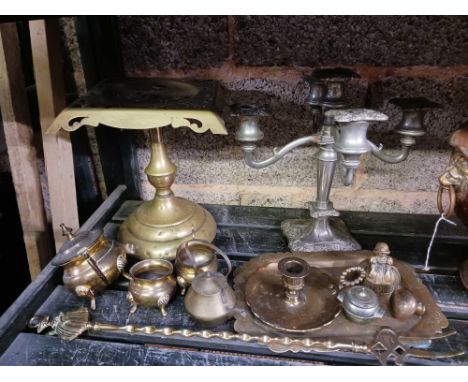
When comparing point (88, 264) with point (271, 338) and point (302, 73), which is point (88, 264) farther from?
point (302, 73)

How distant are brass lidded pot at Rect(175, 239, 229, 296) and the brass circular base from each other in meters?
0.05

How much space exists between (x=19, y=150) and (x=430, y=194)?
127 centimetres

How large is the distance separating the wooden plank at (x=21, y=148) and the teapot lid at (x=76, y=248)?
405mm

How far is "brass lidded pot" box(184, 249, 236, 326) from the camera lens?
0.81 metres

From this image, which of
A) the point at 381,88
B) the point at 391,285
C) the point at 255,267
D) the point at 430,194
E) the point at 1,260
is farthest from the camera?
the point at 1,260

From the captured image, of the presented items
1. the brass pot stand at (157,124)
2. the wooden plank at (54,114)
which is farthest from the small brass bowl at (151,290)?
the wooden plank at (54,114)

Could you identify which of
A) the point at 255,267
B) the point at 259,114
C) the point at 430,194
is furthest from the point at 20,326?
the point at 430,194

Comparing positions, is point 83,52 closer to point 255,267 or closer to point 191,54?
point 191,54

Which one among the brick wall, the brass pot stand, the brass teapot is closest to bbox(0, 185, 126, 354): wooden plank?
the brass pot stand

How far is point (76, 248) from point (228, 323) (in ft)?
1.20

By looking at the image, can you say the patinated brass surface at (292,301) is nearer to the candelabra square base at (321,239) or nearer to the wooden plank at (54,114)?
the candelabra square base at (321,239)

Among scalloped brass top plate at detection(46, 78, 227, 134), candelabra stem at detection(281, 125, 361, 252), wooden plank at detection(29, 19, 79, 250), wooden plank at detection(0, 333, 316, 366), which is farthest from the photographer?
wooden plank at detection(29, 19, 79, 250)

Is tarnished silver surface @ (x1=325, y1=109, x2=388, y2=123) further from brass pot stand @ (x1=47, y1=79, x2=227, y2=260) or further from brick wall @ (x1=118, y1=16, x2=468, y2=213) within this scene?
brick wall @ (x1=118, y1=16, x2=468, y2=213)

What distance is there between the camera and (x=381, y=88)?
116 cm
